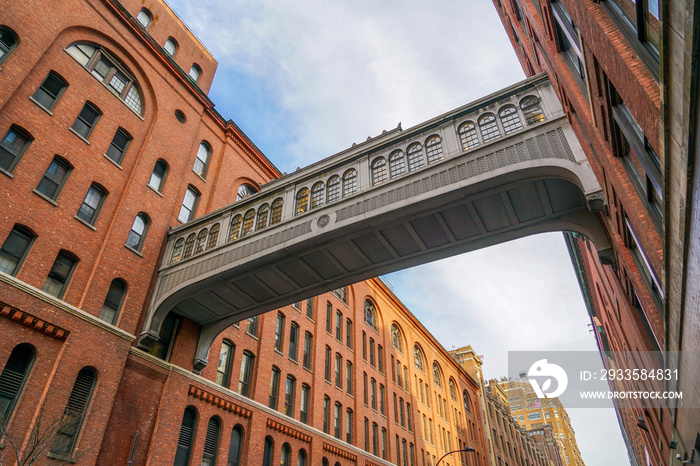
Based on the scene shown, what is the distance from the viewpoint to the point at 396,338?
145ft

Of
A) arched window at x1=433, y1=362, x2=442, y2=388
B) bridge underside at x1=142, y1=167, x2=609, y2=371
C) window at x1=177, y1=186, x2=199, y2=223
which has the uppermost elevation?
arched window at x1=433, y1=362, x2=442, y2=388

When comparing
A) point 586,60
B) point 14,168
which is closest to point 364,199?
point 586,60

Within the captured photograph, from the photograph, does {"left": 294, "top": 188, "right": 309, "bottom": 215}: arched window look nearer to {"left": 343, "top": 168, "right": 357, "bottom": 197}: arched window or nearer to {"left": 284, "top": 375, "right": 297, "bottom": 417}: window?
{"left": 343, "top": 168, "right": 357, "bottom": 197}: arched window

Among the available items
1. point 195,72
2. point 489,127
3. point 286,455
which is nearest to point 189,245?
point 286,455

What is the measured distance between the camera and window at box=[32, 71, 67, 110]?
17844 mm

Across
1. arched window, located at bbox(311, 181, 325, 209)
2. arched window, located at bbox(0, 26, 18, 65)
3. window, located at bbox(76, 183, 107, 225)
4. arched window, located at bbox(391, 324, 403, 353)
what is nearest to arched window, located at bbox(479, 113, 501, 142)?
arched window, located at bbox(311, 181, 325, 209)

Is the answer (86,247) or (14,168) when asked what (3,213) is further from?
(86,247)

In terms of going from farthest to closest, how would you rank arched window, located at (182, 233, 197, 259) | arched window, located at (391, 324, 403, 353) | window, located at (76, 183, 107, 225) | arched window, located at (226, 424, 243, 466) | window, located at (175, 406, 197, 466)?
arched window, located at (391, 324, 403, 353) → arched window, located at (226, 424, 243, 466) → arched window, located at (182, 233, 197, 259) → window, located at (175, 406, 197, 466) → window, located at (76, 183, 107, 225)

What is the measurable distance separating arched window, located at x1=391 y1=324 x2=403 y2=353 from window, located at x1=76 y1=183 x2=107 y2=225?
30.1m

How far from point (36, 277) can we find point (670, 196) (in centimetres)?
1781

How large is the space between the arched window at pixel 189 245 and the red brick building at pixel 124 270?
1.35 m

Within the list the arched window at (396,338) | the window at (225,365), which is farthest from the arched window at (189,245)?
the arched window at (396,338)

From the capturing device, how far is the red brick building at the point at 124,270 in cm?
1488

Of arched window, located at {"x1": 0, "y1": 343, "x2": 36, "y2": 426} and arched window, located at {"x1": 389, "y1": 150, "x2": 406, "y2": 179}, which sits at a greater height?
arched window, located at {"x1": 389, "y1": 150, "x2": 406, "y2": 179}
